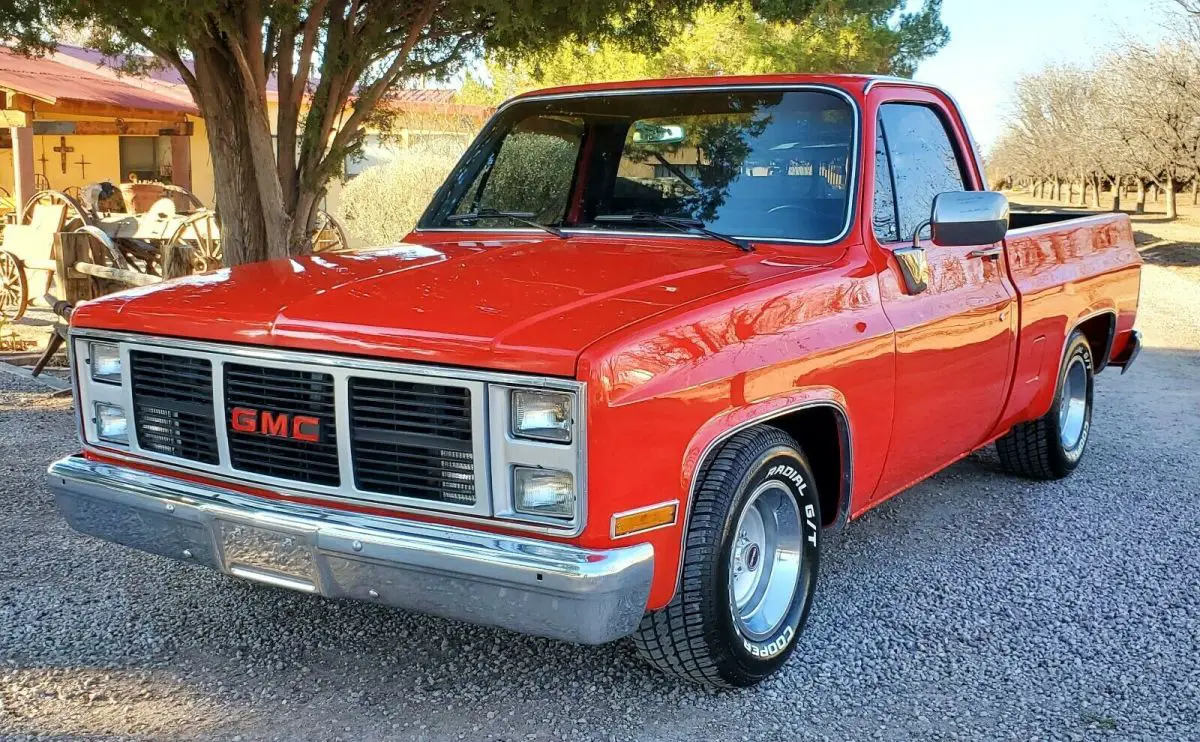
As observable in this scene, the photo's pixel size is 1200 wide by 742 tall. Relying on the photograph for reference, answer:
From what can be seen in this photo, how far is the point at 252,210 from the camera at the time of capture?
8.02 m

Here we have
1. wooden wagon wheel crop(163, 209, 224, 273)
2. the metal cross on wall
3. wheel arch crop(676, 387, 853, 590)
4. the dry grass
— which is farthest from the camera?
the metal cross on wall

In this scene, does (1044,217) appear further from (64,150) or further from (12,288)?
(64,150)

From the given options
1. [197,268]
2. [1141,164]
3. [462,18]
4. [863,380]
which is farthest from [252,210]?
[1141,164]

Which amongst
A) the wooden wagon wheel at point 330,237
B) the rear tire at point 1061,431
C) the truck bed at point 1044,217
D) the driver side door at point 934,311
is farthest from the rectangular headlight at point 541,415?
the wooden wagon wheel at point 330,237

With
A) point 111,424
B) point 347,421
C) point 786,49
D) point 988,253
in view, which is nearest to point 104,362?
point 111,424

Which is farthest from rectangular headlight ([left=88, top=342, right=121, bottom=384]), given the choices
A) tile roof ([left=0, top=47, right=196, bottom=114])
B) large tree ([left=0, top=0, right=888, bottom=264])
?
tile roof ([left=0, top=47, right=196, bottom=114])

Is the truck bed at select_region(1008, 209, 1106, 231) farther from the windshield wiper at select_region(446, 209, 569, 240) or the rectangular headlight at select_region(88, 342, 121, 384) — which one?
the rectangular headlight at select_region(88, 342, 121, 384)

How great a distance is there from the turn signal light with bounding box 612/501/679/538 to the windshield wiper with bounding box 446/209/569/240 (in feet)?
5.13

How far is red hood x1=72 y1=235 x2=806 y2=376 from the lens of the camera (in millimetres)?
3002

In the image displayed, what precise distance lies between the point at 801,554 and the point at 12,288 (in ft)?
34.2

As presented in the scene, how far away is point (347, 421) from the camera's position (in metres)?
3.15

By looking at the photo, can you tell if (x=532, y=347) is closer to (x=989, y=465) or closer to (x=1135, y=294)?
(x=989, y=465)

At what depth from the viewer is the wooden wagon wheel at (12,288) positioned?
1144 cm

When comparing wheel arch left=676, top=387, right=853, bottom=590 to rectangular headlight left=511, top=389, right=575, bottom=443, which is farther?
wheel arch left=676, top=387, right=853, bottom=590
